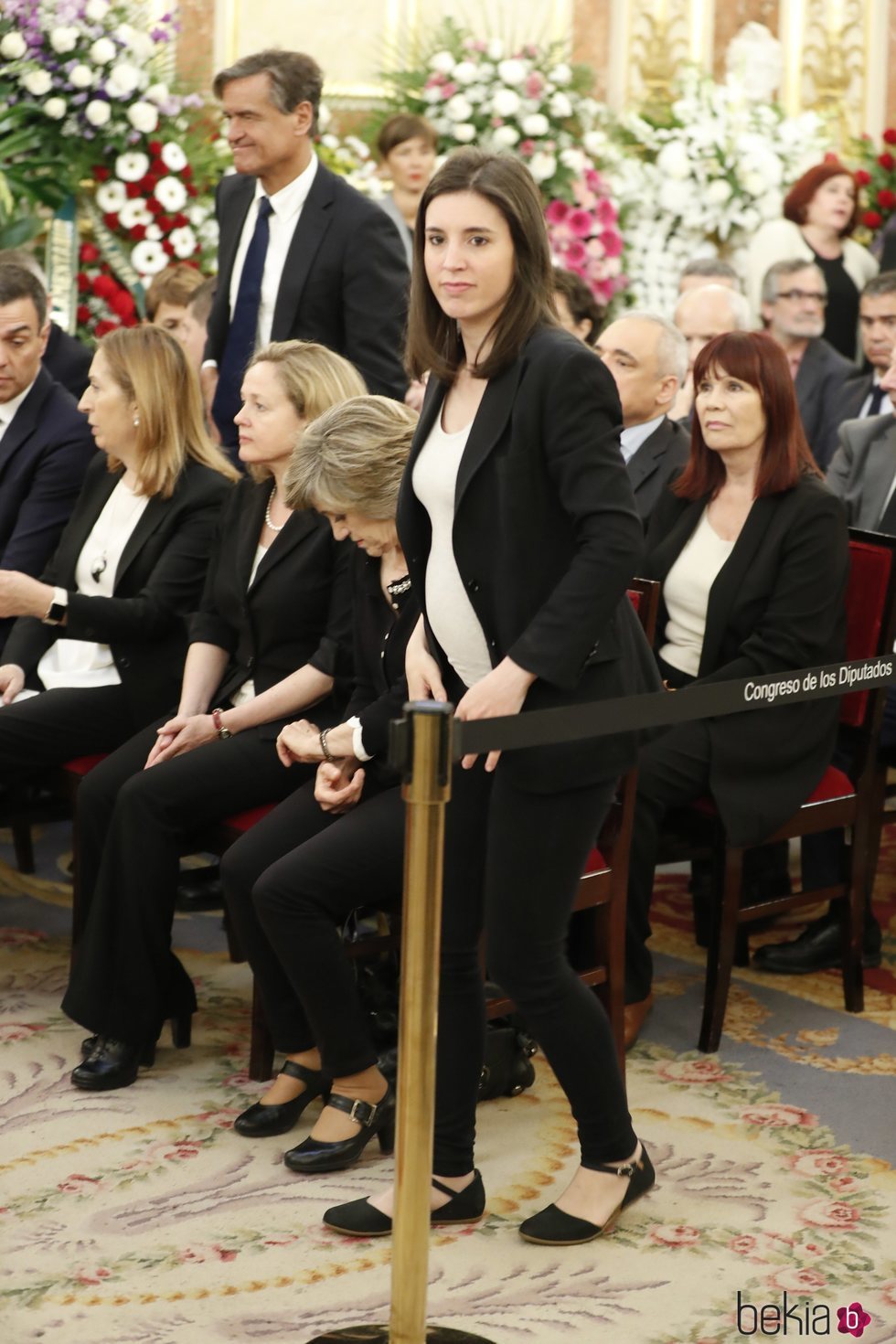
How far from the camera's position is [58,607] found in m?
3.96

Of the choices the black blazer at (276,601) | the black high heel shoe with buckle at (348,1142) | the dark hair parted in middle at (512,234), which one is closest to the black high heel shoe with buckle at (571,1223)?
the black high heel shoe with buckle at (348,1142)

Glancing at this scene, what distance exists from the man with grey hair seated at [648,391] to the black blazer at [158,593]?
1026mm

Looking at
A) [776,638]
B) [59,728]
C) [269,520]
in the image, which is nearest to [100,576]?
→ [59,728]

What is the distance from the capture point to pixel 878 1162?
122 inches

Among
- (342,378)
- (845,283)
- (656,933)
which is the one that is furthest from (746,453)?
(845,283)

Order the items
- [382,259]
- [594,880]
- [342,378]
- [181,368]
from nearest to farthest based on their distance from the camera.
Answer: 1. [594,880]
2. [342,378]
3. [181,368]
4. [382,259]

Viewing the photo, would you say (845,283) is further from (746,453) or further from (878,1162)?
(878,1162)

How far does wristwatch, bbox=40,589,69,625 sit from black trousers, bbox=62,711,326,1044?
0.55m

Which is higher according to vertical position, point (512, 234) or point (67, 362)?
point (512, 234)

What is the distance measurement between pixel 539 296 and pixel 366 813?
109 cm

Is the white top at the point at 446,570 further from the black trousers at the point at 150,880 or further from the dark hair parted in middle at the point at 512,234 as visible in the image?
the black trousers at the point at 150,880

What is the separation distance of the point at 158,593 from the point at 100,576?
191 mm

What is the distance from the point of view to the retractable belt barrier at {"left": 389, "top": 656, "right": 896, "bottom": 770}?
2.32m

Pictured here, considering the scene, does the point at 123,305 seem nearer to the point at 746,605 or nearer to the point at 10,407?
the point at 10,407
